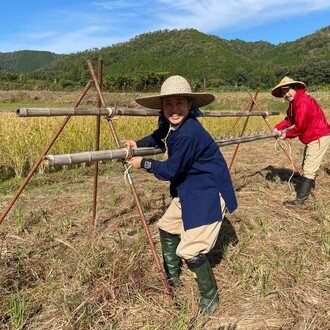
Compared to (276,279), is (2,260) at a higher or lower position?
higher

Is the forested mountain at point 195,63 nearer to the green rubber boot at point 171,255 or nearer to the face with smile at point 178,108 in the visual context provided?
the green rubber boot at point 171,255

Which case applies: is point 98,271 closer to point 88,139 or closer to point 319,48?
point 88,139

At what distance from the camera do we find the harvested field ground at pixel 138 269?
2219mm

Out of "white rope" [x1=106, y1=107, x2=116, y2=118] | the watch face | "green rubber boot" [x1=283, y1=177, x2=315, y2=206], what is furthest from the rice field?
"green rubber boot" [x1=283, y1=177, x2=315, y2=206]

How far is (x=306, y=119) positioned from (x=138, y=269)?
309 centimetres

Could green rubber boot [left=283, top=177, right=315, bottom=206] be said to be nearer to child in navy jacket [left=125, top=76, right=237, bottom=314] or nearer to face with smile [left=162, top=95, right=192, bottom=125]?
child in navy jacket [left=125, top=76, right=237, bottom=314]

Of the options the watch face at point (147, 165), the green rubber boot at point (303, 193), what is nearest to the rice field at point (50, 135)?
the watch face at point (147, 165)

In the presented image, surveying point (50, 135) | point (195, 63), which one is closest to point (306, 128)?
point (50, 135)

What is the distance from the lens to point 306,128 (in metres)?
4.71

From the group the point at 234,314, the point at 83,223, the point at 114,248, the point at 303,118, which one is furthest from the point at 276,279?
the point at 303,118

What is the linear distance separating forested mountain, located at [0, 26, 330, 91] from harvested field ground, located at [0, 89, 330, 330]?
150 ft

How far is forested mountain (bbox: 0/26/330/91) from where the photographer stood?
55031mm

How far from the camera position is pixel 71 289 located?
238cm

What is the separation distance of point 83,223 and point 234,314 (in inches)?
72.9
